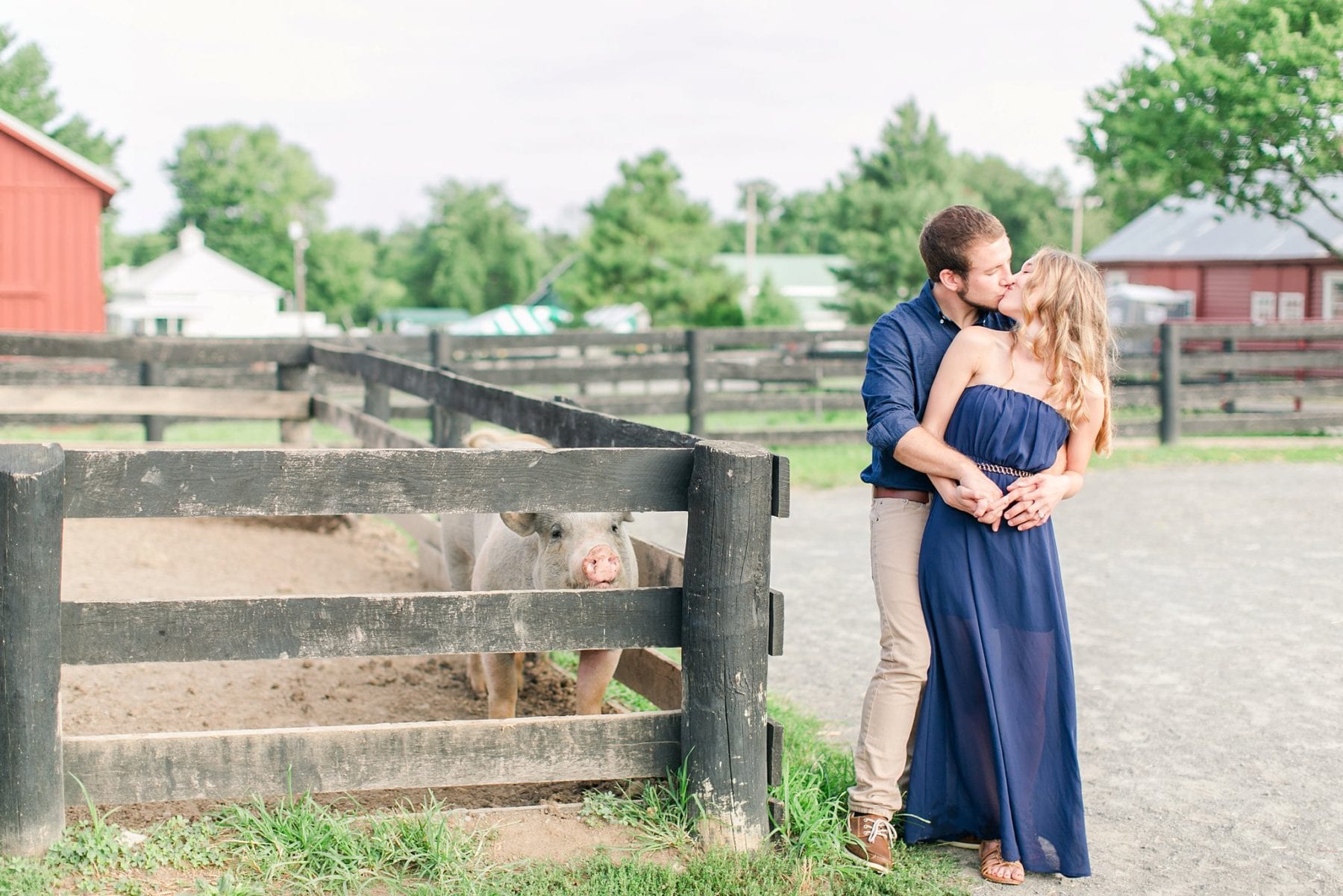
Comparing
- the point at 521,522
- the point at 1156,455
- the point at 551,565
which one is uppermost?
the point at 521,522

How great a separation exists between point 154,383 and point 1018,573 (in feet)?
32.4

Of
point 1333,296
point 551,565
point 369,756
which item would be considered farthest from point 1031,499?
point 1333,296

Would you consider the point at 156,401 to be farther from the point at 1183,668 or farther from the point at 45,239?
the point at 45,239

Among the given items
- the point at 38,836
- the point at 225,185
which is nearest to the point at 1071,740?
the point at 38,836

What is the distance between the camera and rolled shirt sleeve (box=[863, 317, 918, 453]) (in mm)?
3516

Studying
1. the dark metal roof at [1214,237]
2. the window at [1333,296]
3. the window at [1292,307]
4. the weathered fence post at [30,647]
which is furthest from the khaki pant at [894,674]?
the window at [1292,307]

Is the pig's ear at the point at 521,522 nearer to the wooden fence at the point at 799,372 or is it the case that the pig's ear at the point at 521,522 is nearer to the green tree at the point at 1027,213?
the wooden fence at the point at 799,372

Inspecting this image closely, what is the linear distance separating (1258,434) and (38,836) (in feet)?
51.7

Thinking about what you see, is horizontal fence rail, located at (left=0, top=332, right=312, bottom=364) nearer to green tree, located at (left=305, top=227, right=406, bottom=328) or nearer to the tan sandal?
the tan sandal

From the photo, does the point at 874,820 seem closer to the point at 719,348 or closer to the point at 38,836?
Result: the point at 38,836

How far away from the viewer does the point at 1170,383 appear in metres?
14.5

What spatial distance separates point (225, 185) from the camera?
280 ft

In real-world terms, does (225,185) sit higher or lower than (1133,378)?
higher

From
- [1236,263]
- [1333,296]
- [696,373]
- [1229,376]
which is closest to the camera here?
[696,373]
